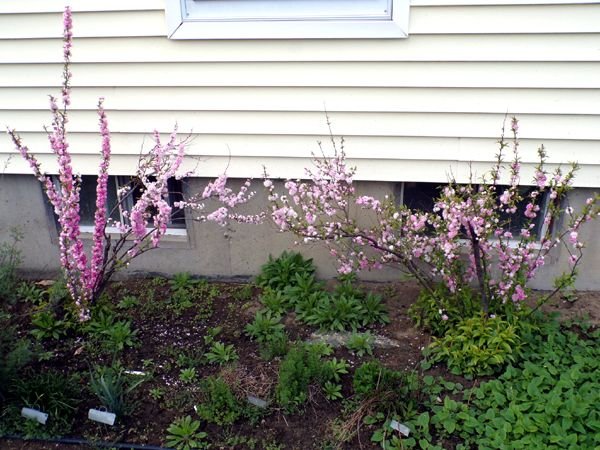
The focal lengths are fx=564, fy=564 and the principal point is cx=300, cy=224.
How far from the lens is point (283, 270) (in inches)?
153

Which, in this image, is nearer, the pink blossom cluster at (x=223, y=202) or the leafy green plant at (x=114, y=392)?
the leafy green plant at (x=114, y=392)

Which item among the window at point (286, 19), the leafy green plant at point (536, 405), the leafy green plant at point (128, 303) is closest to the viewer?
the leafy green plant at point (536, 405)

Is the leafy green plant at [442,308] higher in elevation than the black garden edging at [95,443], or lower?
higher

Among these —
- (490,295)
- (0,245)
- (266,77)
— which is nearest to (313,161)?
(266,77)

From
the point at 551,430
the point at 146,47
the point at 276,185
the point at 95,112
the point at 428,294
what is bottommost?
the point at 551,430

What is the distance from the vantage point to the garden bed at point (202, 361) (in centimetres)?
278

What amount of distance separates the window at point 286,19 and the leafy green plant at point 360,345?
1.78m

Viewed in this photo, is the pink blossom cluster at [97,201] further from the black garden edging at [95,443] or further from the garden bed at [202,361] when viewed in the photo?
the black garden edging at [95,443]

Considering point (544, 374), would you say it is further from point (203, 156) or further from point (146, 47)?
point (146, 47)

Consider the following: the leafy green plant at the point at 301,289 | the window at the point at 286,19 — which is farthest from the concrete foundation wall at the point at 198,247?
the window at the point at 286,19

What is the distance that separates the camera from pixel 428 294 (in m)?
3.48

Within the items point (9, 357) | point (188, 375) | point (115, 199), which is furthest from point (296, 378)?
point (115, 199)

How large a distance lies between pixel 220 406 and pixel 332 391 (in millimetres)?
579

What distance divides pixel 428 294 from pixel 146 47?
2.37 m
